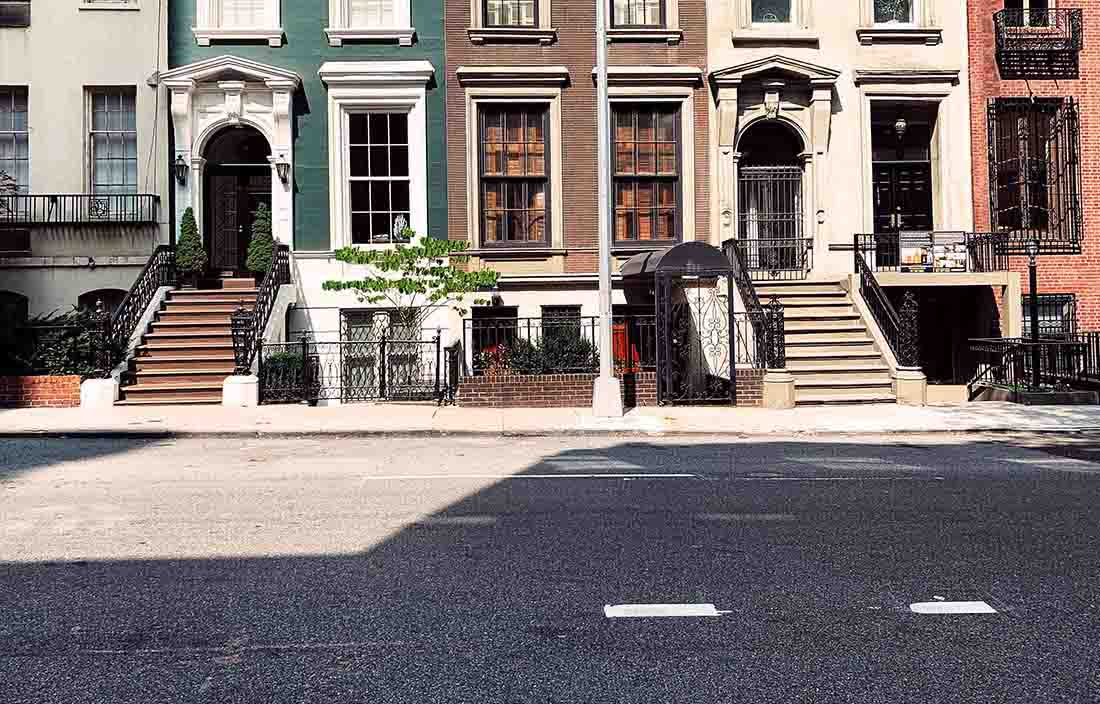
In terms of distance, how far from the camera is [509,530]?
7070 millimetres

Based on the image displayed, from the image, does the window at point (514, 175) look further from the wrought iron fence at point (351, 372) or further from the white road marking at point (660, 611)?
the white road marking at point (660, 611)

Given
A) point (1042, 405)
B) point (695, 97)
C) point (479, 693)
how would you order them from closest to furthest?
point (479, 693)
point (1042, 405)
point (695, 97)

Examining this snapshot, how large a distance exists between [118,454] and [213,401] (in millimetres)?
5777

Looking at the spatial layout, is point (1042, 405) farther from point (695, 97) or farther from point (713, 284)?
point (695, 97)

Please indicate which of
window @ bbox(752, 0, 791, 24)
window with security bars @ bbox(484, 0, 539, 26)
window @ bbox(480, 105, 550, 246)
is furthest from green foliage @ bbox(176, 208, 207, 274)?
window @ bbox(752, 0, 791, 24)

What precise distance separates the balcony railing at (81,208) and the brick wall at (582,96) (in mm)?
6410

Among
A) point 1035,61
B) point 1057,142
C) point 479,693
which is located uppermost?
point 1035,61

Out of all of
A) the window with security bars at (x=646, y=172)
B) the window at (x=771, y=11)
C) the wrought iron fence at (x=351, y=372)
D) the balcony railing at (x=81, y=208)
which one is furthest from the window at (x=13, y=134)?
the window at (x=771, y=11)

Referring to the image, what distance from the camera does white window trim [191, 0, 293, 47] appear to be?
20734mm

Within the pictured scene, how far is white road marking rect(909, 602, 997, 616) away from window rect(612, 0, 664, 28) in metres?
18.4

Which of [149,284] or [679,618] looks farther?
[149,284]

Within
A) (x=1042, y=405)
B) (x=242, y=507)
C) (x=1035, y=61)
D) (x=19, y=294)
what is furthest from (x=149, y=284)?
(x=1035, y=61)

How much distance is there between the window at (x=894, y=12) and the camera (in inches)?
862

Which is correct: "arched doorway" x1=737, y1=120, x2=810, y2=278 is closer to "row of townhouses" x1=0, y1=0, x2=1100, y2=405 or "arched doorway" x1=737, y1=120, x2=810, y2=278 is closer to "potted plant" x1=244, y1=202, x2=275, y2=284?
"row of townhouses" x1=0, y1=0, x2=1100, y2=405
